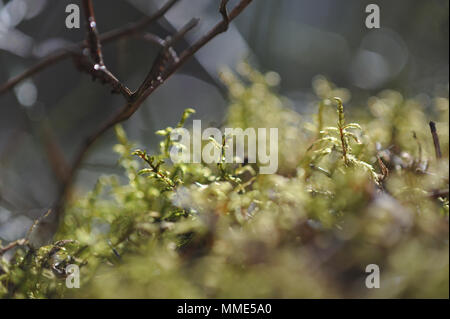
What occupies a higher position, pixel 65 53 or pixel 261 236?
pixel 65 53

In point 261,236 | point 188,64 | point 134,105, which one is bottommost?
point 261,236

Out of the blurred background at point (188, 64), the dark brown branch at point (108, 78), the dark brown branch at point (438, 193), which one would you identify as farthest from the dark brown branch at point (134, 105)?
the blurred background at point (188, 64)

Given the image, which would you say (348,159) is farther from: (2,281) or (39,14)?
(39,14)

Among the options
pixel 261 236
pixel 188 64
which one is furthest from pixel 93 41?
pixel 188 64

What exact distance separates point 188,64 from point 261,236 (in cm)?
84

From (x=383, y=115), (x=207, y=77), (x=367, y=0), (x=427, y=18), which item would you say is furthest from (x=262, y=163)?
(x=367, y=0)

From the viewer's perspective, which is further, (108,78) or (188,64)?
(188,64)

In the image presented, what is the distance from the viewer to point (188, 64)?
3.23 ft

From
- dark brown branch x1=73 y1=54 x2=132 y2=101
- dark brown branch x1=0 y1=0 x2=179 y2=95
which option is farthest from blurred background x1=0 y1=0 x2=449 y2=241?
dark brown branch x1=73 y1=54 x2=132 y2=101

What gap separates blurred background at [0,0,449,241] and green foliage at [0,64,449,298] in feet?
1.48

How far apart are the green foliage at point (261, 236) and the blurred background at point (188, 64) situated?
45 centimetres

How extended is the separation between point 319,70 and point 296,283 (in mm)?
983

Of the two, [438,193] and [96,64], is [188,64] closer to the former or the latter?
[96,64]

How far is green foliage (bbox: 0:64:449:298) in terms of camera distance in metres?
0.19
